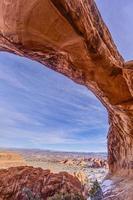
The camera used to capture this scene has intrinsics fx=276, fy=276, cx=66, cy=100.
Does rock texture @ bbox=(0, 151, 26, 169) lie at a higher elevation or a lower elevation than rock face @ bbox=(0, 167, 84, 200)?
higher

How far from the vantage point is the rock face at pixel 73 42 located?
522cm

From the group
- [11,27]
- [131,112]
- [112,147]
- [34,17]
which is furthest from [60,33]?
[112,147]

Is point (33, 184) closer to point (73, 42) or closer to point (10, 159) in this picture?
point (73, 42)

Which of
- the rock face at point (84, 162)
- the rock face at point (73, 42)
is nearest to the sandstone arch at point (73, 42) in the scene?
the rock face at point (73, 42)

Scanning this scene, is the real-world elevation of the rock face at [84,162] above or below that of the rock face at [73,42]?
below

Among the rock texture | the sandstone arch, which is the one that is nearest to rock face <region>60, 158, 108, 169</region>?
the rock texture

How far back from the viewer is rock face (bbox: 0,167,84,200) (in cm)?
1178

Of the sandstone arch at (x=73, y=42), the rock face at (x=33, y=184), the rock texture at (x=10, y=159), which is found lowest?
the rock face at (x=33, y=184)

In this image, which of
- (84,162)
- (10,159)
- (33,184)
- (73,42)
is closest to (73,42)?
(73,42)

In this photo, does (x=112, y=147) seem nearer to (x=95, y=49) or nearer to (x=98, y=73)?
(x=98, y=73)

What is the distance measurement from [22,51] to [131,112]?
12.9 ft

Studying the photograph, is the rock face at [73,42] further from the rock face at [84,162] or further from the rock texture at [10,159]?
the rock face at [84,162]

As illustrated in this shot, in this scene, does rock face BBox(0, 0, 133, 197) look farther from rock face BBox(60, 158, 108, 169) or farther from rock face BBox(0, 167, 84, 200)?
rock face BBox(60, 158, 108, 169)

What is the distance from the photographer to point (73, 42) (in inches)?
235
